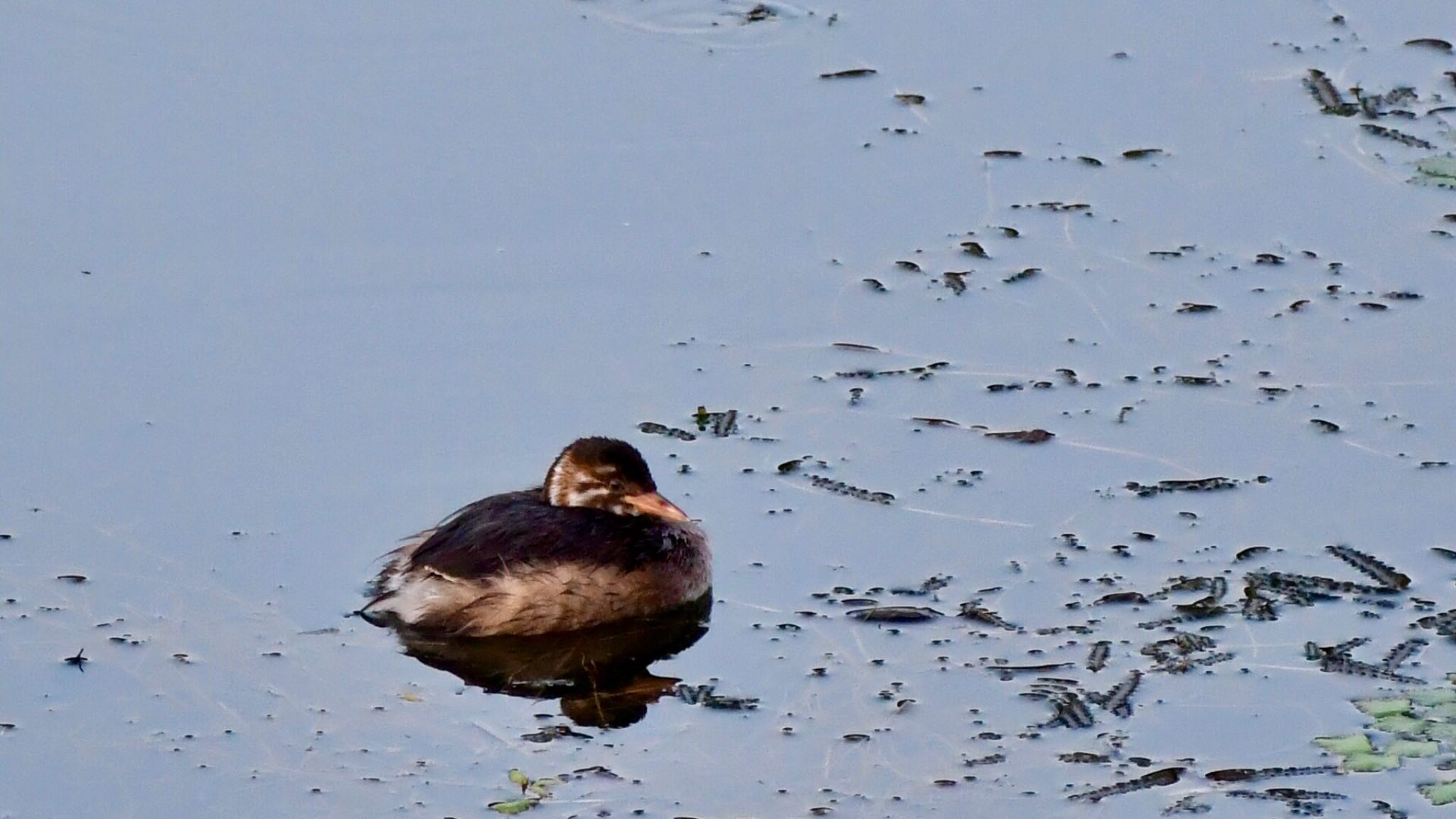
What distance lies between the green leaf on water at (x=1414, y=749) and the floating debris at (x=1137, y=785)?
62 cm

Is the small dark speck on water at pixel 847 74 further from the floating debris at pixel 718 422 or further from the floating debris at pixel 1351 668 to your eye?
the floating debris at pixel 1351 668

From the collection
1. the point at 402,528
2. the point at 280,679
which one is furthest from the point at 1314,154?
the point at 280,679

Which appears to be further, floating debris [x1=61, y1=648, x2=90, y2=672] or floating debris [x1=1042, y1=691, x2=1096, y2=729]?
floating debris [x1=61, y1=648, x2=90, y2=672]

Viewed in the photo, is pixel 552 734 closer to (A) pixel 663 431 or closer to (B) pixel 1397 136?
(A) pixel 663 431

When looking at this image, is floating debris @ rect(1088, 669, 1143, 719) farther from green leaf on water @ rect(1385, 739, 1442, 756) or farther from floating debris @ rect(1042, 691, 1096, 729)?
green leaf on water @ rect(1385, 739, 1442, 756)

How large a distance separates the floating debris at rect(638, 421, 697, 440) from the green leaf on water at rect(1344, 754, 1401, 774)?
125 inches

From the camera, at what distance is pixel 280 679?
824 cm

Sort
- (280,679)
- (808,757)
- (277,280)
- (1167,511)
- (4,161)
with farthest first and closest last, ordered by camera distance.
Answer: (4,161), (277,280), (1167,511), (280,679), (808,757)

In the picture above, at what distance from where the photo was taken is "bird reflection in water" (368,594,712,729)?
8.31 m

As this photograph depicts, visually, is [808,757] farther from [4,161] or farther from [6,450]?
[4,161]

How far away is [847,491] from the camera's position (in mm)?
9312

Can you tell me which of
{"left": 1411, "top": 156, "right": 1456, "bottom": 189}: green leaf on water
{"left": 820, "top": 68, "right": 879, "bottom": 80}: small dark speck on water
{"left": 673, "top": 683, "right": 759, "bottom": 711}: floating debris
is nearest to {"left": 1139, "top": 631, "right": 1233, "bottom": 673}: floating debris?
A: {"left": 673, "top": 683, "right": 759, "bottom": 711}: floating debris

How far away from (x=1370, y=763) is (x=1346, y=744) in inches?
5.3

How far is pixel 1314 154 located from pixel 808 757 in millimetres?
5142
